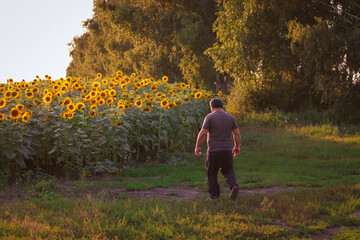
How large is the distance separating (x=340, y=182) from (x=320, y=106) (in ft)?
41.2

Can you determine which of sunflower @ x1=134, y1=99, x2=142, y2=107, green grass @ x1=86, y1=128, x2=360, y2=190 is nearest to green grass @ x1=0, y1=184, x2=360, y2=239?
green grass @ x1=86, y1=128, x2=360, y2=190

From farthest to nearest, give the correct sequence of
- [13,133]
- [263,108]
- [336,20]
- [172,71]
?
[172,71], [263,108], [336,20], [13,133]

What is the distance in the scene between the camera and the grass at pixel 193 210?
17.1 ft

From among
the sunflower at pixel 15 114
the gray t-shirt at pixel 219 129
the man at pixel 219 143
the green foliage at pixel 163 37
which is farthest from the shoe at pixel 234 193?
the green foliage at pixel 163 37

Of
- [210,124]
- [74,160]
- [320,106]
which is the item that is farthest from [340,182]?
[320,106]

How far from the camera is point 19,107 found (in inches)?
319

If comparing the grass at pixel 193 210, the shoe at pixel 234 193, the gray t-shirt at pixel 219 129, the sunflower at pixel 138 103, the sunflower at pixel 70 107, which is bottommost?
the grass at pixel 193 210

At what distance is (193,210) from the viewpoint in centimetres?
613

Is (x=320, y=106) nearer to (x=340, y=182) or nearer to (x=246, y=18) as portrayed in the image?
(x=246, y=18)

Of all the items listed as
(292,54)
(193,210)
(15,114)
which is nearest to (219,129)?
(193,210)

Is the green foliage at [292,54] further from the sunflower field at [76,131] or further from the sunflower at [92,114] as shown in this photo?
the sunflower at [92,114]

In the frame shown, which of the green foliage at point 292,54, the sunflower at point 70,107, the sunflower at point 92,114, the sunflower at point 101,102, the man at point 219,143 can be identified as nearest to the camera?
the man at point 219,143

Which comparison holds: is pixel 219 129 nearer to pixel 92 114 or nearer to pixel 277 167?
pixel 92 114

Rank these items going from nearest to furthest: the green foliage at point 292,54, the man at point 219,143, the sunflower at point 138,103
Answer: the man at point 219,143 < the sunflower at point 138,103 < the green foliage at point 292,54
